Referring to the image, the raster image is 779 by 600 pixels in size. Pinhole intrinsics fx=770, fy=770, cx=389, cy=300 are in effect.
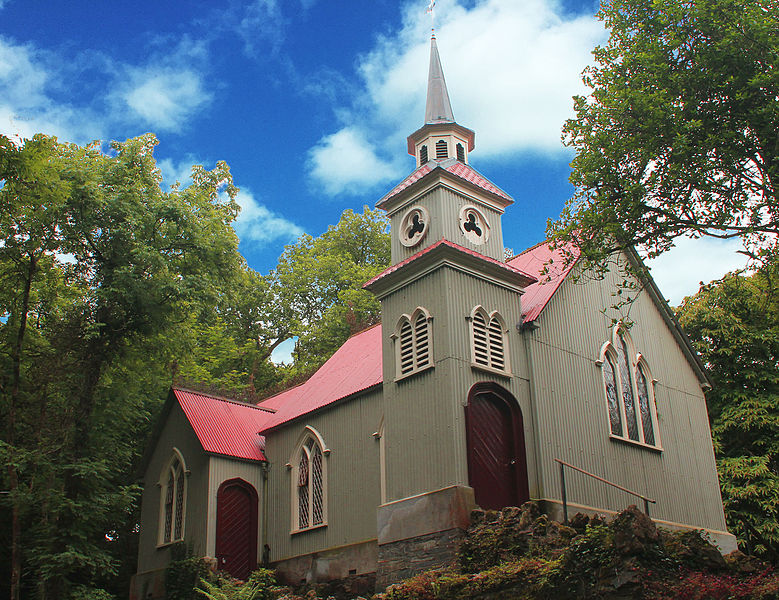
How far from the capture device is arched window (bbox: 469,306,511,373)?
17.3 metres

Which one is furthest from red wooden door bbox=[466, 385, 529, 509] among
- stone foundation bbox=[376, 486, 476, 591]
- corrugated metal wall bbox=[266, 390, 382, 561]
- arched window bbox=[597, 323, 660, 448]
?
corrugated metal wall bbox=[266, 390, 382, 561]

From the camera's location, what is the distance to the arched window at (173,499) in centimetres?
2323

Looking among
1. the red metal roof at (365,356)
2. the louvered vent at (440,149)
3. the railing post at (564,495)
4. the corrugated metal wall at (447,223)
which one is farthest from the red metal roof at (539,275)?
the louvered vent at (440,149)

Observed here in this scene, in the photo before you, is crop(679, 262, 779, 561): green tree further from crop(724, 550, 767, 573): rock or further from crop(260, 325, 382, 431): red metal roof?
crop(724, 550, 767, 573): rock

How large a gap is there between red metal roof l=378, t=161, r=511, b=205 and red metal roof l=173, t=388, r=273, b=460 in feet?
28.8

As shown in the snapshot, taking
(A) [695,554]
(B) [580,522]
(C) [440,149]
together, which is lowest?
(A) [695,554]

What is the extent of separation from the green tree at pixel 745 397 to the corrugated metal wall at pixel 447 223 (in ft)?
34.6

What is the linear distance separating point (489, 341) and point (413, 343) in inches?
68.7

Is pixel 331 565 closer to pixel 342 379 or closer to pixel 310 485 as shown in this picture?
pixel 310 485

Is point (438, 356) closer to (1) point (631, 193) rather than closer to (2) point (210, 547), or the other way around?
(1) point (631, 193)

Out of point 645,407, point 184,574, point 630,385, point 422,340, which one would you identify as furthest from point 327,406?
point 645,407

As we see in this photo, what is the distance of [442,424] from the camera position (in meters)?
16.2

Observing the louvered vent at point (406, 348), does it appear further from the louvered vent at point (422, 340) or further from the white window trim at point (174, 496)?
the white window trim at point (174, 496)

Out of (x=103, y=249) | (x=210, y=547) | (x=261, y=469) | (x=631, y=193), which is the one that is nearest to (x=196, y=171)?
(x=103, y=249)
